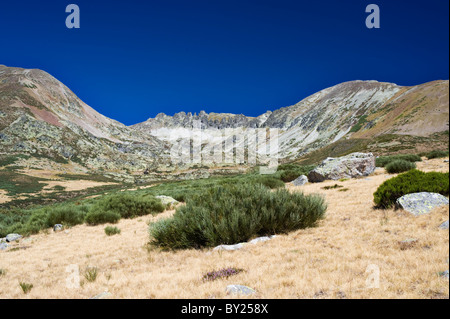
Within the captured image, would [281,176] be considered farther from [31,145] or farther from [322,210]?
[31,145]

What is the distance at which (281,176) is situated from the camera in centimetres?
2758

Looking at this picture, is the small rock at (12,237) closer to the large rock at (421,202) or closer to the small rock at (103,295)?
the small rock at (103,295)

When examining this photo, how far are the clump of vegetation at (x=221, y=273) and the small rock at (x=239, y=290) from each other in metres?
0.72

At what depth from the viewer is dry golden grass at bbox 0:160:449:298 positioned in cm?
441

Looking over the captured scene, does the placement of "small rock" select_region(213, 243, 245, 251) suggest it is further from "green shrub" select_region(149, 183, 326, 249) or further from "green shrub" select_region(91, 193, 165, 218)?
"green shrub" select_region(91, 193, 165, 218)

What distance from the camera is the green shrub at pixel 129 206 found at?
1738 cm

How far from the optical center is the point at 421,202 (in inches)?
327

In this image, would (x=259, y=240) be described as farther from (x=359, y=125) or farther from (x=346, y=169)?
(x=359, y=125)

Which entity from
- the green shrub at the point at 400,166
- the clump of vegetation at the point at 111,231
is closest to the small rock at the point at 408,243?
the clump of vegetation at the point at 111,231

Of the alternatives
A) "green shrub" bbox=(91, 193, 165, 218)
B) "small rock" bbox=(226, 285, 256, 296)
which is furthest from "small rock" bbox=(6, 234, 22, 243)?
"small rock" bbox=(226, 285, 256, 296)

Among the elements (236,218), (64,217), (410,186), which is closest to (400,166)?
(410,186)

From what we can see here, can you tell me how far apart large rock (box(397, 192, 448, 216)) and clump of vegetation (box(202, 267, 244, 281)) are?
592 centimetres
